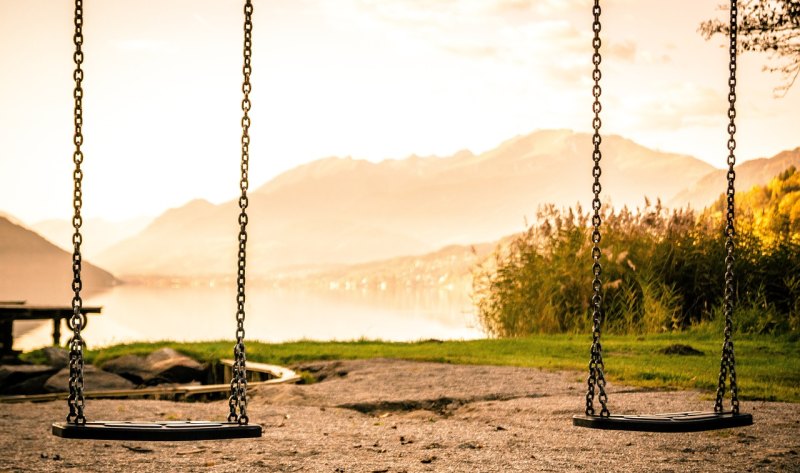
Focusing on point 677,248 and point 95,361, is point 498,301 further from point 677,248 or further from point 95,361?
point 95,361

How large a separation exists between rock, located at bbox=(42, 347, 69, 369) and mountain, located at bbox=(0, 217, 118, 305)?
51.2 meters

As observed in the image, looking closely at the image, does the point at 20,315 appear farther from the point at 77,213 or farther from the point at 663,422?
the point at 663,422

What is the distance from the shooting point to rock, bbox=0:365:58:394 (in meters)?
10.9

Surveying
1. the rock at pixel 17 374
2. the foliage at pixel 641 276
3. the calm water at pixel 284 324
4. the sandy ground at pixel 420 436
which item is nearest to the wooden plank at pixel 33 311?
the calm water at pixel 284 324

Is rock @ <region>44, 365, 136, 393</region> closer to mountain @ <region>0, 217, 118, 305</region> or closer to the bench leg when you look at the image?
the bench leg

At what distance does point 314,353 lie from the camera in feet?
41.0

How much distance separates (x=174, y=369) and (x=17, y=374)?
180 centimetres

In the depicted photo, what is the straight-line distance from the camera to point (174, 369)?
38.7 feet

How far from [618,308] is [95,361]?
7.75 meters

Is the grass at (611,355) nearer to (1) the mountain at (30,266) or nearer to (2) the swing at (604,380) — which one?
(2) the swing at (604,380)

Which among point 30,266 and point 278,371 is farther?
point 30,266

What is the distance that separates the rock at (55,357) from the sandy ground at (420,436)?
3.87 meters

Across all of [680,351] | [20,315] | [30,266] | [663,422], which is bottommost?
[663,422]

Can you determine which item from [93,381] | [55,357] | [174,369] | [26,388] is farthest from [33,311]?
[93,381]
